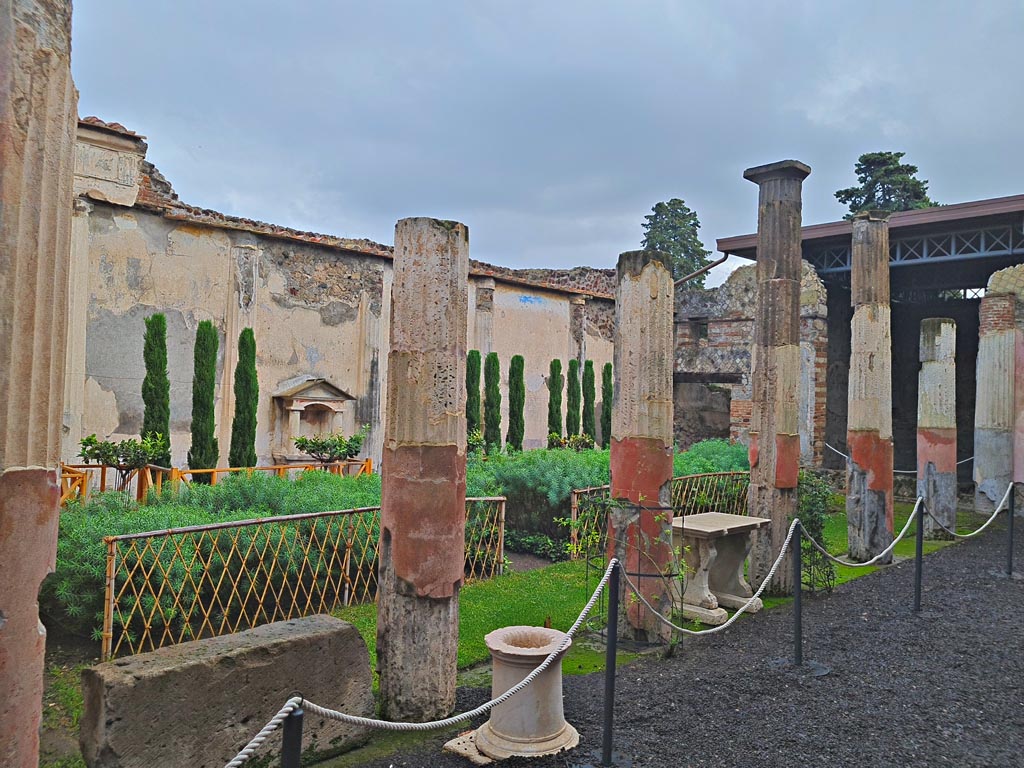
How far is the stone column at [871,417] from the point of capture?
888 centimetres

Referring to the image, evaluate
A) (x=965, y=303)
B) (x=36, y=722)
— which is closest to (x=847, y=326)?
(x=965, y=303)

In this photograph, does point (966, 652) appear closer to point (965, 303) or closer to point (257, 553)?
point (257, 553)

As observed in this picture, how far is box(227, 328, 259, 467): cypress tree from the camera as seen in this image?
41.4ft

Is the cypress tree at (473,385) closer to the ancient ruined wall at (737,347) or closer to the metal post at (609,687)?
the ancient ruined wall at (737,347)

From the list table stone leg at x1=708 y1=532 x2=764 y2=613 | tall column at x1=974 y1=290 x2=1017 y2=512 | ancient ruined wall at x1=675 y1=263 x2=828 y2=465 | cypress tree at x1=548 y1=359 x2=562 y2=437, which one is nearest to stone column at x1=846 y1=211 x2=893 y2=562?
table stone leg at x1=708 y1=532 x2=764 y2=613

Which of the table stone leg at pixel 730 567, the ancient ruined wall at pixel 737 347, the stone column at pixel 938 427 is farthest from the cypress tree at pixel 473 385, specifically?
the table stone leg at pixel 730 567

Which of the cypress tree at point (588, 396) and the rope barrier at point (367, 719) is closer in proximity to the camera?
the rope barrier at point (367, 719)

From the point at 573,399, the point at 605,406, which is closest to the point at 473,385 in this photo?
the point at 573,399

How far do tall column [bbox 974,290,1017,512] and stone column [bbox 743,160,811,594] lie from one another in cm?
741

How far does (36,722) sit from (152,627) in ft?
13.5

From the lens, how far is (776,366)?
23.8 ft

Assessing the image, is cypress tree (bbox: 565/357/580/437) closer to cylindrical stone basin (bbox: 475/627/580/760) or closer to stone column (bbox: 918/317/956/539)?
stone column (bbox: 918/317/956/539)

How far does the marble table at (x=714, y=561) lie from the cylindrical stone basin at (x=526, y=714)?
2.43 m

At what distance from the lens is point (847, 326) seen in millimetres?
16141
